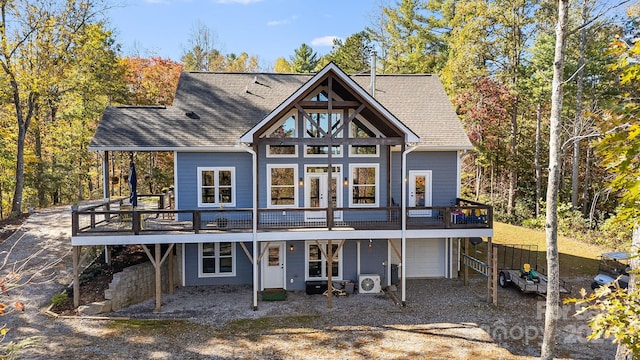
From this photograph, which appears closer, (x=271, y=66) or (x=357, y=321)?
(x=357, y=321)

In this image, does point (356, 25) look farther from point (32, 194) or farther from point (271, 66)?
point (32, 194)

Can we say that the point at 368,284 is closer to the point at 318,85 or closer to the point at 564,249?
the point at 318,85

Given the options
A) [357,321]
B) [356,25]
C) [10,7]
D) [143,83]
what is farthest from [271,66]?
[357,321]

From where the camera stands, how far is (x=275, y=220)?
14.5 m

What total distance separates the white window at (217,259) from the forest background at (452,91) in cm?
614

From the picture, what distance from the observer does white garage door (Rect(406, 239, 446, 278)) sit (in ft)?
53.1

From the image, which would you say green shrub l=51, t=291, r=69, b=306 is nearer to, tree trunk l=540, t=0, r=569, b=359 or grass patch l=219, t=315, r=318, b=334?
grass patch l=219, t=315, r=318, b=334

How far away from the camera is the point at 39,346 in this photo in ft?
32.0

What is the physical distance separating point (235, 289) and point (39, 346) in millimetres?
6428

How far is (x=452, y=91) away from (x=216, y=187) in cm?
2019

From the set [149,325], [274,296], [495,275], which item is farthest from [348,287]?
[149,325]

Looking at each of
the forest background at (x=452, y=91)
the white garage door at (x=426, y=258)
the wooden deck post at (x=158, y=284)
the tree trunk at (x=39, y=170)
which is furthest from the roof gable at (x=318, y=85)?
the tree trunk at (x=39, y=170)

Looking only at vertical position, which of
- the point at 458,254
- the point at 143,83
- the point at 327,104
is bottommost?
the point at 458,254

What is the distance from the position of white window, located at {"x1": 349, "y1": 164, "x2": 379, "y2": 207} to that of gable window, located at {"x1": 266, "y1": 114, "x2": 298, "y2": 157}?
102 inches
